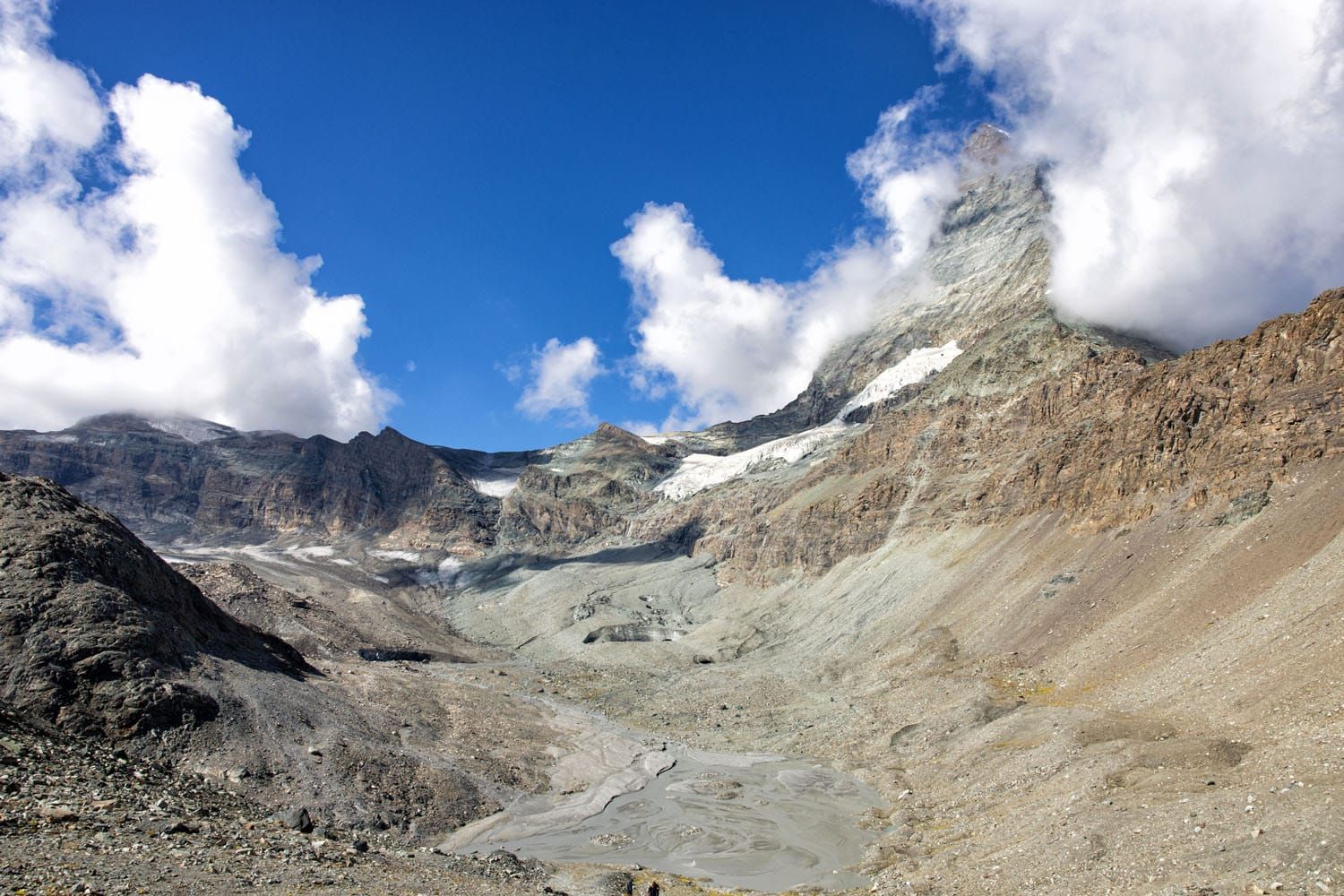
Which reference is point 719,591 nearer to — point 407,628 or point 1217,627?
point 407,628

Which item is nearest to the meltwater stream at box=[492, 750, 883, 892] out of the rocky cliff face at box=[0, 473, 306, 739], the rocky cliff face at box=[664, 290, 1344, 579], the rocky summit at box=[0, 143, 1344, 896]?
the rocky summit at box=[0, 143, 1344, 896]

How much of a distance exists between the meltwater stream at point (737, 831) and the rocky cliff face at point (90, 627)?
1846cm

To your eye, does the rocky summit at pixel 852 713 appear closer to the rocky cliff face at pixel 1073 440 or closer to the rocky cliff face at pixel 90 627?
the rocky cliff face at pixel 90 627

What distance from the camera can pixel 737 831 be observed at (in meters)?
42.2

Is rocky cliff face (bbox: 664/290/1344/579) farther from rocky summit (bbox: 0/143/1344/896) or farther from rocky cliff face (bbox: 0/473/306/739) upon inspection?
rocky cliff face (bbox: 0/473/306/739)

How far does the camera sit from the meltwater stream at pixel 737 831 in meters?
36.2

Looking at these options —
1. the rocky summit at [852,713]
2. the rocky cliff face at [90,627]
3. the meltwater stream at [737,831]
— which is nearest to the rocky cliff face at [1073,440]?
the rocky summit at [852,713]

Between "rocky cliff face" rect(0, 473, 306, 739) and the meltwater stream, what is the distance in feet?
60.5

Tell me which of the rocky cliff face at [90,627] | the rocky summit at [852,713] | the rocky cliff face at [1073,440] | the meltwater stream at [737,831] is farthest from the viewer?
the rocky cliff face at [1073,440]

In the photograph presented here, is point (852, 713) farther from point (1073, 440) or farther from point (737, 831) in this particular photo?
point (1073, 440)

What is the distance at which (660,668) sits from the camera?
10456 centimetres

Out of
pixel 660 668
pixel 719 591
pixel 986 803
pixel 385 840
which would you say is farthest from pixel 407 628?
pixel 986 803

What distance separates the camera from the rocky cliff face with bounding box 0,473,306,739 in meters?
34.8

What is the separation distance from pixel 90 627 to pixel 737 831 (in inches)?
1358
